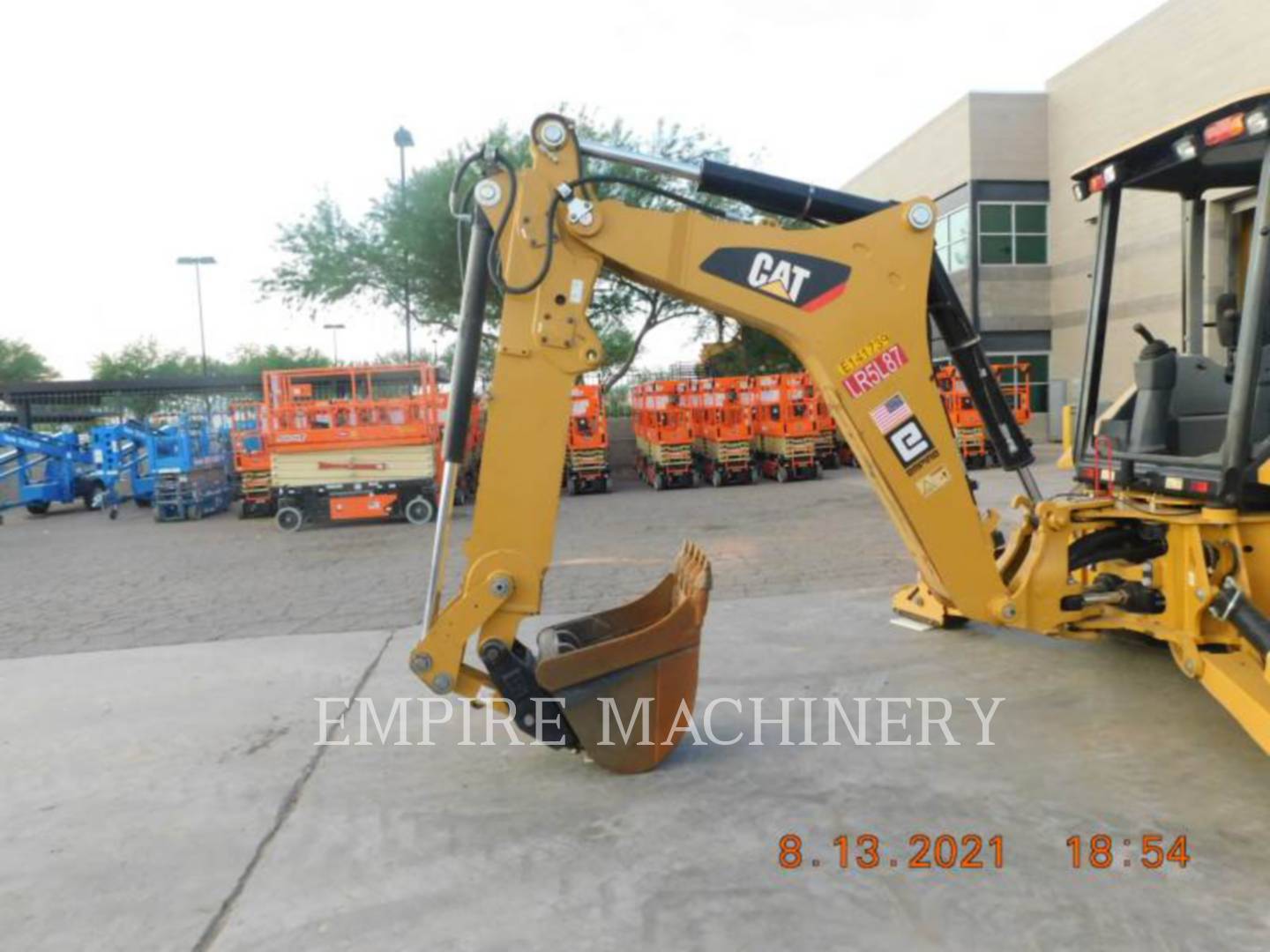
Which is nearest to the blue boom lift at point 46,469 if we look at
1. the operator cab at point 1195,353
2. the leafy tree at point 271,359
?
the operator cab at point 1195,353

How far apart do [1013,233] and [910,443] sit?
26600 millimetres

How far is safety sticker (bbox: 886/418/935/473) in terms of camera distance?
13.9 ft

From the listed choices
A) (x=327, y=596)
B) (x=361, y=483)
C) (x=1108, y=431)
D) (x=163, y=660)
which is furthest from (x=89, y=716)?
(x=361, y=483)

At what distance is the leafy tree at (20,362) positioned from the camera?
58.4 m

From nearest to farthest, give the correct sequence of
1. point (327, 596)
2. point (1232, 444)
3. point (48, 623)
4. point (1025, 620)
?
point (1232, 444)
point (1025, 620)
point (48, 623)
point (327, 596)

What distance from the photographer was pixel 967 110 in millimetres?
26891

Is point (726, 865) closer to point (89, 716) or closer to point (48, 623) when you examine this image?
Result: point (89, 716)

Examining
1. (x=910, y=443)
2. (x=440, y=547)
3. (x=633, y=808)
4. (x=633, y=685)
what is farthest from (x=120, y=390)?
(x=910, y=443)

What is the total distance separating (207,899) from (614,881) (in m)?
1.48

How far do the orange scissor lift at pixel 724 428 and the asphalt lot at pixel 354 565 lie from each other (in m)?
1.96

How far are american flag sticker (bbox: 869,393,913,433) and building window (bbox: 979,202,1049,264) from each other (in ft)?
85.2

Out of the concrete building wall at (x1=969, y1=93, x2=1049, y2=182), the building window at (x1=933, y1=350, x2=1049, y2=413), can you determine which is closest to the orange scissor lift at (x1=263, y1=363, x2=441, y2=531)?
the building window at (x1=933, y1=350, x2=1049, y2=413)

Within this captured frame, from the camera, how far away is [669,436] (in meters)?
18.7

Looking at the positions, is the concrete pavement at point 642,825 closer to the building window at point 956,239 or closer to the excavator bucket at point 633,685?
the excavator bucket at point 633,685
